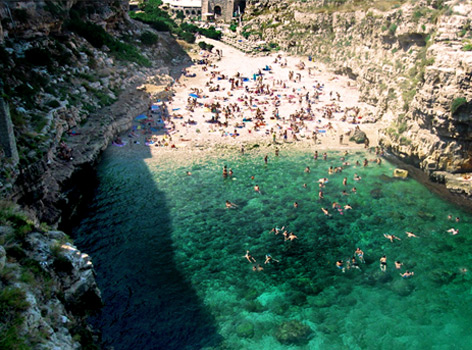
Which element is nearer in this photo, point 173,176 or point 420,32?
point 173,176

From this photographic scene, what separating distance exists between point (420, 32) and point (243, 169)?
24395 millimetres

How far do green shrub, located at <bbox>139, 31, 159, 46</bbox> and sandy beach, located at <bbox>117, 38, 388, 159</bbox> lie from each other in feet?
27.5

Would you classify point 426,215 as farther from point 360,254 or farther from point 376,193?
point 360,254

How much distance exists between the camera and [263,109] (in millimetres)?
50281

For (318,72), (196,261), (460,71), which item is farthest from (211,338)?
(318,72)

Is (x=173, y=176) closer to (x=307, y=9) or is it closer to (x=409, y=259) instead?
(x=409, y=259)

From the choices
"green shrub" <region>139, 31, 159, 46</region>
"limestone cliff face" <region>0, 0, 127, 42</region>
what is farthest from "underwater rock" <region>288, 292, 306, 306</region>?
"green shrub" <region>139, 31, 159, 46</region>

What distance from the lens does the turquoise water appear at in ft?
67.3

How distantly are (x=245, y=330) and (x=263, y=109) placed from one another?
34.2m

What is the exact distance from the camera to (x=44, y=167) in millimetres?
25688

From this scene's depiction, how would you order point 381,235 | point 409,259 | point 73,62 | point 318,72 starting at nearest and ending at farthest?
1. point 409,259
2. point 381,235
3. point 73,62
4. point 318,72

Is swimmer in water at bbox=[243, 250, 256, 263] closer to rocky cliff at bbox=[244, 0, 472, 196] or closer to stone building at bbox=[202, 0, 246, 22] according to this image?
rocky cliff at bbox=[244, 0, 472, 196]

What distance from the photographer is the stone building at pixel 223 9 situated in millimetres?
87812

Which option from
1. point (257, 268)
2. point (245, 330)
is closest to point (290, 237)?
point (257, 268)
